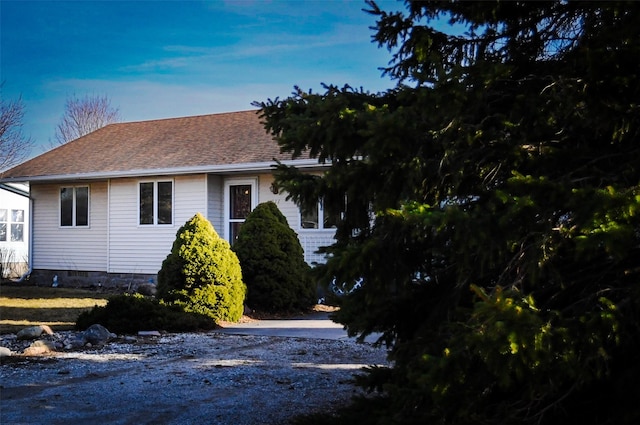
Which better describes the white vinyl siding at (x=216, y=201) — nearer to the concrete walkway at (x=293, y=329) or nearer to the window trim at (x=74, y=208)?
the window trim at (x=74, y=208)

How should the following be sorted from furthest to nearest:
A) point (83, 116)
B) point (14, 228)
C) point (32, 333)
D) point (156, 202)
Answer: point (83, 116)
point (14, 228)
point (156, 202)
point (32, 333)

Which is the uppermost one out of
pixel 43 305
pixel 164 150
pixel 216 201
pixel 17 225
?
pixel 164 150

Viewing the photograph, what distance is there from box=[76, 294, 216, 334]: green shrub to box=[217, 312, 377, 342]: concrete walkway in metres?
0.54

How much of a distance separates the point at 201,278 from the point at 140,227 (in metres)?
8.50

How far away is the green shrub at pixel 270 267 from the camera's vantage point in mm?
11617

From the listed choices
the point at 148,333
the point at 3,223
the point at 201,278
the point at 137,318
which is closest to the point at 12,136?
the point at 3,223

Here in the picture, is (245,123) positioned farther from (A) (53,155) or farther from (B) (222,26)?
(B) (222,26)

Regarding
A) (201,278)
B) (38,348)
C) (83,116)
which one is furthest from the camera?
(83,116)

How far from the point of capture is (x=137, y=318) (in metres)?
9.23

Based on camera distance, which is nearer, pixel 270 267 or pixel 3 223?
pixel 270 267

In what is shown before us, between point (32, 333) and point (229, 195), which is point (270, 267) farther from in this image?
point (229, 195)

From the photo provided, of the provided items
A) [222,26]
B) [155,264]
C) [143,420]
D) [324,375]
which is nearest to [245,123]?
[155,264]

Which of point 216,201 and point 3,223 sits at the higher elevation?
point 216,201

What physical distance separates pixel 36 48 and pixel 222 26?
10054 mm
